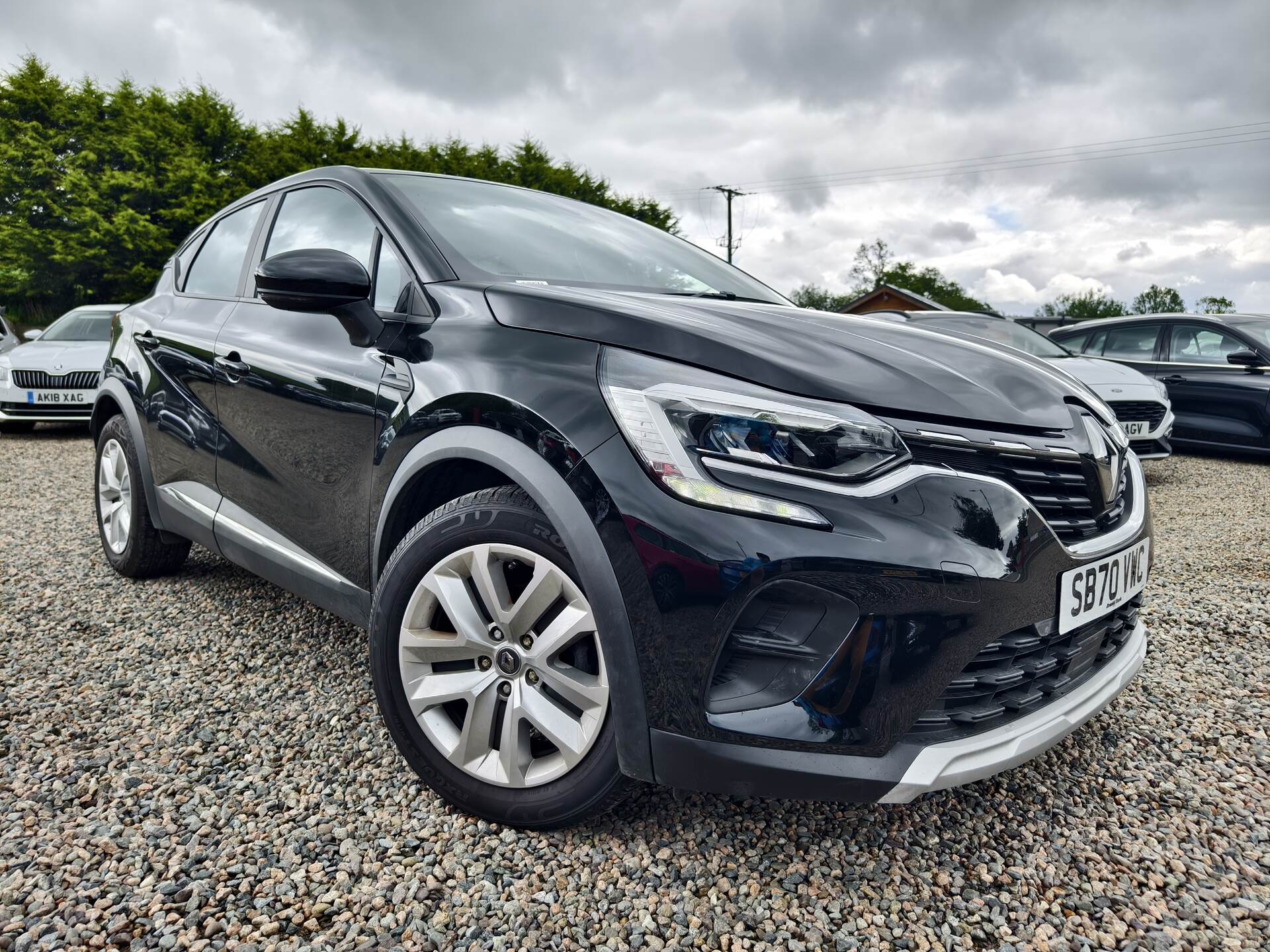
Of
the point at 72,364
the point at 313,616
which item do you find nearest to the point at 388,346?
the point at 313,616

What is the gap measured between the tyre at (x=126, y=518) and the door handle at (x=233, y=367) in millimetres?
994

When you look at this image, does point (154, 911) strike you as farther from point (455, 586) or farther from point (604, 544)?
point (604, 544)

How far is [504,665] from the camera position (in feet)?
5.93

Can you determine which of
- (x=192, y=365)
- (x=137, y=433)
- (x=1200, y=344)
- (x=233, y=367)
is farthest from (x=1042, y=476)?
(x=1200, y=344)

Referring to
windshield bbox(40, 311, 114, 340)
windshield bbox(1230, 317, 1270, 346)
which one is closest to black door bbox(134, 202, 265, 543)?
windshield bbox(40, 311, 114, 340)

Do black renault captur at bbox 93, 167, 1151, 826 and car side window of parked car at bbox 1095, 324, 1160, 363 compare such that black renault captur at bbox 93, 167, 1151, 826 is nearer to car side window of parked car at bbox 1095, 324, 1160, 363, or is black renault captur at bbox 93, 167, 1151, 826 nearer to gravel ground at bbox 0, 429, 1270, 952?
gravel ground at bbox 0, 429, 1270, 952

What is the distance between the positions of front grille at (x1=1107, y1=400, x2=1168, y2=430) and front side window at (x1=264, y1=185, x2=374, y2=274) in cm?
611

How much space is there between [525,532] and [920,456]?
2.60ft

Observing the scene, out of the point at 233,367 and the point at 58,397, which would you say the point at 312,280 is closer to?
the point at 233,367

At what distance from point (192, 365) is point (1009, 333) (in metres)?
7.00

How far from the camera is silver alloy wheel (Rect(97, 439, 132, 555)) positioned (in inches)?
144

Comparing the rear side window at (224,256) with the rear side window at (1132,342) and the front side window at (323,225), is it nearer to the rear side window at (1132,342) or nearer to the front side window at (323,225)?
the front side window at (323,225)

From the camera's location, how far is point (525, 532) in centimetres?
173

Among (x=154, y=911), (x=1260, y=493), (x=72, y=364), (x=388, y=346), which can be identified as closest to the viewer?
(x=154, y=911)
